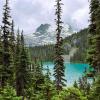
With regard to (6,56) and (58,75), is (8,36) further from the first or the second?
(58,75)

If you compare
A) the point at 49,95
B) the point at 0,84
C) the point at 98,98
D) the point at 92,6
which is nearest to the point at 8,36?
the point at 0,84

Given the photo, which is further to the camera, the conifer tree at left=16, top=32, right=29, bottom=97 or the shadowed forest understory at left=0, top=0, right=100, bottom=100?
the conifer tree at left=16, top=32, right=29, bottom=97

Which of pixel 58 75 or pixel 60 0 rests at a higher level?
pixel 60 0

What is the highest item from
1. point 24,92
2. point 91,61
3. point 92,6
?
point 92,6

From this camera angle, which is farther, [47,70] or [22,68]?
[22,68]

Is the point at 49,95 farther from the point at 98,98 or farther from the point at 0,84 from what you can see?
the point at 0,84

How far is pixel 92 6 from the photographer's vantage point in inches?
1135

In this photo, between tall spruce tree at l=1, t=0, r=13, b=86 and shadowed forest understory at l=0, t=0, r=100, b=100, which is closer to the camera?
shadowed forest understory at l=0, t=0, r=100, b=100

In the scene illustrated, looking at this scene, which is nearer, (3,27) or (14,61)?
(3,27)

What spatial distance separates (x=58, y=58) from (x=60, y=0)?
24.9 ft

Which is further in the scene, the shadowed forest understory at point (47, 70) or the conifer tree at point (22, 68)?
the conifer tree at point (22, 68)

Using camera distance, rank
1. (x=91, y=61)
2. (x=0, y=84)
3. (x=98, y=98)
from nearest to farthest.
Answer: (x=98, y=98) < (x=91, y=61) < (x=0, y=84)

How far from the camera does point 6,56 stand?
1626 inches

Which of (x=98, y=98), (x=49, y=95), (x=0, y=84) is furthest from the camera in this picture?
(x=0, y=84)
